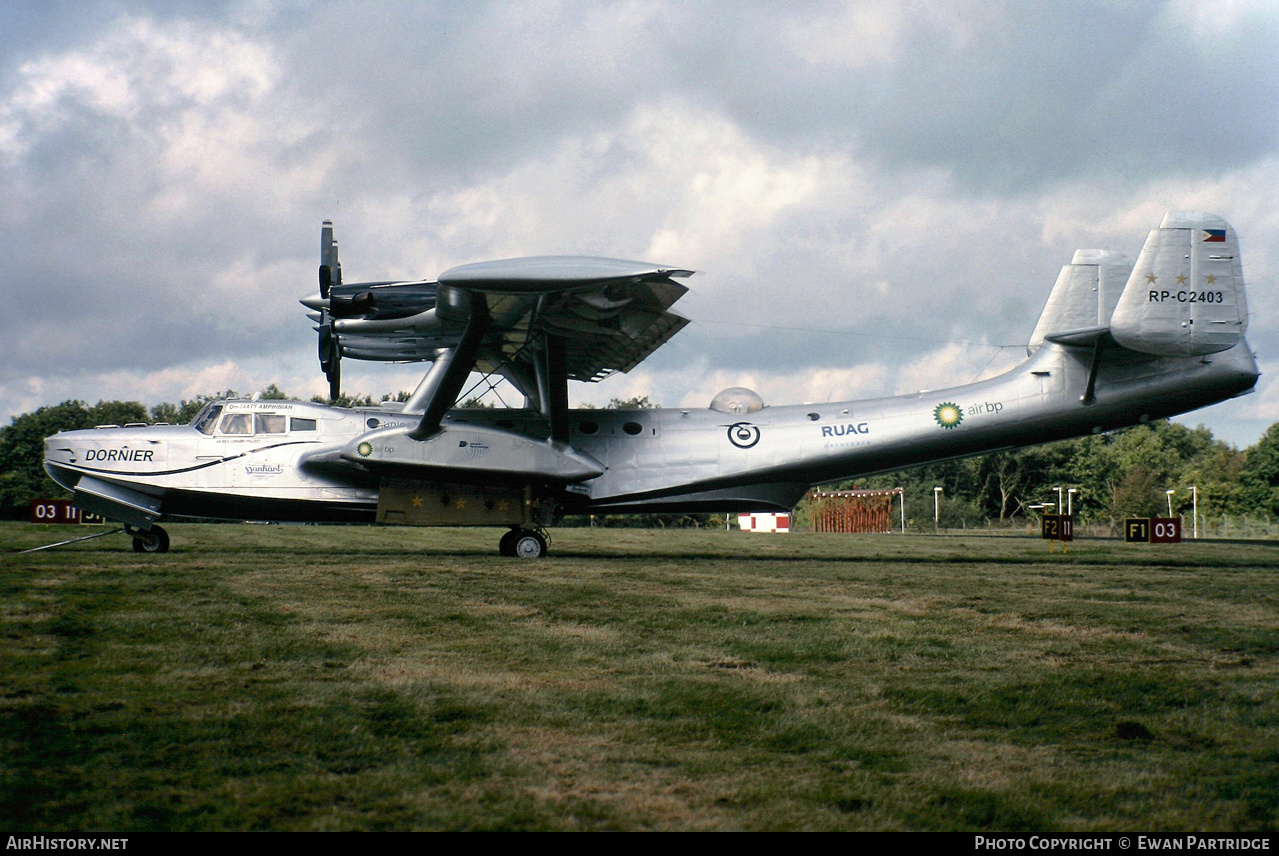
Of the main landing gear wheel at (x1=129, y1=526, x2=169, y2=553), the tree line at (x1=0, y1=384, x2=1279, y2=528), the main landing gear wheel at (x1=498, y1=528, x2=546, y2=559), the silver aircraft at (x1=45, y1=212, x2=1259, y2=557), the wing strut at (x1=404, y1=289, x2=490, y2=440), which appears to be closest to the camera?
the wing strut at (x1=404, y1=289, x2=490, y2=440)

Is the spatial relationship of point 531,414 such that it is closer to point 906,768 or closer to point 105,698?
point 105,698

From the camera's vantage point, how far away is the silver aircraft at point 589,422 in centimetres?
1650

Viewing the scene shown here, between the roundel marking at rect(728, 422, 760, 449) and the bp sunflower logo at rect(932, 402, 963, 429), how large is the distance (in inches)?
130

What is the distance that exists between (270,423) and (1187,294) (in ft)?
52.8

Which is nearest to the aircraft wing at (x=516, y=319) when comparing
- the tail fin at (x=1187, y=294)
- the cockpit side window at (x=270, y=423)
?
the cockpit side window at (x=270, y=423)

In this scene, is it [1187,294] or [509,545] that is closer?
[1187,294]

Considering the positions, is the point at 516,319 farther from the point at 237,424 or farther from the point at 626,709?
the point at 626,709

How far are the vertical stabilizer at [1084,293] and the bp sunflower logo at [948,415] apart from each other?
2194 millimetres

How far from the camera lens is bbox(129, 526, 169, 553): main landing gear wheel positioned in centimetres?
1636

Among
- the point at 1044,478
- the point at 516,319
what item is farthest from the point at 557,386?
the point at 1044,478

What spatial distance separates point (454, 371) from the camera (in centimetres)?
1622

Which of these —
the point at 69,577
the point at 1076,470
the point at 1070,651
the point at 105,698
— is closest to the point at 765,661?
the point at 1070,651

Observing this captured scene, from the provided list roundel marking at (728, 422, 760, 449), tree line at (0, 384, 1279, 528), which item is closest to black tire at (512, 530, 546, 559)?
roundel marking at (728, 422, 760, 449)

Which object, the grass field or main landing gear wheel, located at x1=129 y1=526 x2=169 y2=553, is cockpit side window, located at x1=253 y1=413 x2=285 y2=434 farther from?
the grass field
